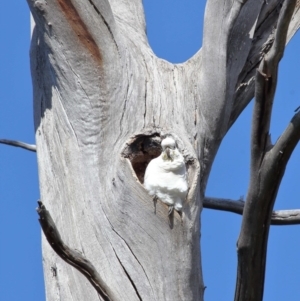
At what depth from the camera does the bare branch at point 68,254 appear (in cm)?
163

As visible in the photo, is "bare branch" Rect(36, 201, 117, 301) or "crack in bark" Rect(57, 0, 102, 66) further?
"crack in bark" Rect(57, 0, 102, 66)

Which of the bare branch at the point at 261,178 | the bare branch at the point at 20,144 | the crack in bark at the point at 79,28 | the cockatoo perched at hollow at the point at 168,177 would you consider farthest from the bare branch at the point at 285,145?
the bare branch at the point at 20,144

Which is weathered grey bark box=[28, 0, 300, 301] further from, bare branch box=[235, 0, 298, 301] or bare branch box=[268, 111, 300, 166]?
bare branch box=[268, 111, 300, 166]

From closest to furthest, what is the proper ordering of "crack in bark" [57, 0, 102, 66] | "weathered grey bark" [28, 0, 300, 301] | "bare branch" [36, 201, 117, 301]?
"bare branch" [36, 201, 117, 301] → "weathered grey bark" [28, 0, 300, 301] → "crack in bark" [57, 0, 102, 66]

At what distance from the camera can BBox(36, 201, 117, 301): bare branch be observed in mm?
1628

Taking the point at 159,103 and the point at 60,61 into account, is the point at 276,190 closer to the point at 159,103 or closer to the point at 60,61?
the point at 159,103

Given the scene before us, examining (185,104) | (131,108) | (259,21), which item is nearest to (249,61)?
(259,21)

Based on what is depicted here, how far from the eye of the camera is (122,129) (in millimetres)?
2137

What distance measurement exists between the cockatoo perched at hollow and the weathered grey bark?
0.10 ft

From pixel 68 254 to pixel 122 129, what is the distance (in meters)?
0.56

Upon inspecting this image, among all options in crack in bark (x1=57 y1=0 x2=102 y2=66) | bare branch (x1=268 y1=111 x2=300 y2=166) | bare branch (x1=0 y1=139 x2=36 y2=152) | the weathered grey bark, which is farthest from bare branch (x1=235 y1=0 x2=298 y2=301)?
bare branch (x1=0 y1=139 x2=36 y2=152)

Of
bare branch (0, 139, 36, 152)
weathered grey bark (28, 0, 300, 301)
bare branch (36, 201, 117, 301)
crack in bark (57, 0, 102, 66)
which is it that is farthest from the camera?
bare branch (0, 139, 36, 152)

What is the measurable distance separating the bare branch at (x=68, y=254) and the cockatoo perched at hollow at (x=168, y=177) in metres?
0.33

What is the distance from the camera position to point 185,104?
2.24 m
